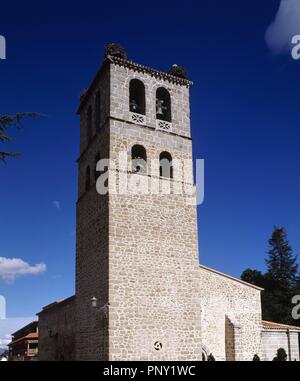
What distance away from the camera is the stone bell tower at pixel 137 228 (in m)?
17.2

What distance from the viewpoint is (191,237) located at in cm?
1952

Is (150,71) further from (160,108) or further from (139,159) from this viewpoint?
(139,159)

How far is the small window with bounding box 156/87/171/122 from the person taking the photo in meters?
21.3

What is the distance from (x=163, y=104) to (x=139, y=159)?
11.3 ft

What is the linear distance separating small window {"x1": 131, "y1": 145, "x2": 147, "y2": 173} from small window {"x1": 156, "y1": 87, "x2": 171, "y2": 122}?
7.68 feet

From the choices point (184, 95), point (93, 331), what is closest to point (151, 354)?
point (93, 331)

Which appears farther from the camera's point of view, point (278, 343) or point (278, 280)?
point (278, 280)

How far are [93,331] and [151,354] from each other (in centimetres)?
254

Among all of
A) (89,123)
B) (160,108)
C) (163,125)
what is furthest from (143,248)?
(89,123)

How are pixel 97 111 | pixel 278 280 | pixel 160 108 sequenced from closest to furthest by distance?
pixel 160 108, pixel 97 111, pixel 278 280

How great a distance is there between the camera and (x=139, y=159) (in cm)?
1986

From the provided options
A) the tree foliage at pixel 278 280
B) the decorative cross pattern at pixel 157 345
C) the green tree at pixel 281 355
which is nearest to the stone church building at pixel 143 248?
the decorative cross pattern at pixel 157 345
